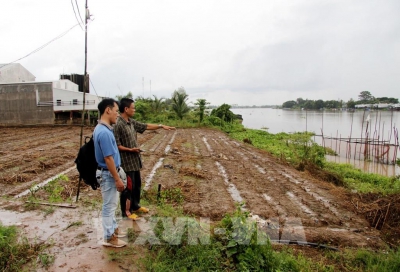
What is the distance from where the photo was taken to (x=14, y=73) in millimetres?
26656

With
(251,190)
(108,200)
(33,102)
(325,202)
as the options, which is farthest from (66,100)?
(108,200)

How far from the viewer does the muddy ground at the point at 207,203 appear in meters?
3.28

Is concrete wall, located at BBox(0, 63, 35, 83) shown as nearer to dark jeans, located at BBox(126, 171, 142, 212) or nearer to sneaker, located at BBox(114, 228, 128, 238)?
dark jeans, located at BBox(126, 171, 142, 212)

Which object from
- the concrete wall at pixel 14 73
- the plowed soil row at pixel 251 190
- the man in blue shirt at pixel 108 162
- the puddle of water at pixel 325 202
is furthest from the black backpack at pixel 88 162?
the concrete wall at pixel 14 73

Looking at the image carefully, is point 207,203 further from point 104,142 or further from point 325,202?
point 104,142

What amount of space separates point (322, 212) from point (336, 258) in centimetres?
181

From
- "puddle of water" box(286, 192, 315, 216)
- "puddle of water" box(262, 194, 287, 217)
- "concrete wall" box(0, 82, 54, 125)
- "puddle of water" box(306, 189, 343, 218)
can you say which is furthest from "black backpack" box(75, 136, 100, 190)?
"concrete wall" box(0, 82, 54, 125)

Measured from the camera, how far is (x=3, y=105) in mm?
20328

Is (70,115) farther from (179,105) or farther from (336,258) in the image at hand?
(336,258)

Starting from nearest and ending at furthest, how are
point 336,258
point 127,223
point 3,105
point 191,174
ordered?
1. point 336,258
2. point 127,223
3. point 191,174
4. point 3,105

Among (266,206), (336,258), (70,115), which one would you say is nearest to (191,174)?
(266,206)

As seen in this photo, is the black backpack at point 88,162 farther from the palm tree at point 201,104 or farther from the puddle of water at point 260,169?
the palm tree at point 201,104

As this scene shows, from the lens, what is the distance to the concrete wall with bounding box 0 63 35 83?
2528 centimetres

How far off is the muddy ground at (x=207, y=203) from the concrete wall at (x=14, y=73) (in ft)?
67.6
